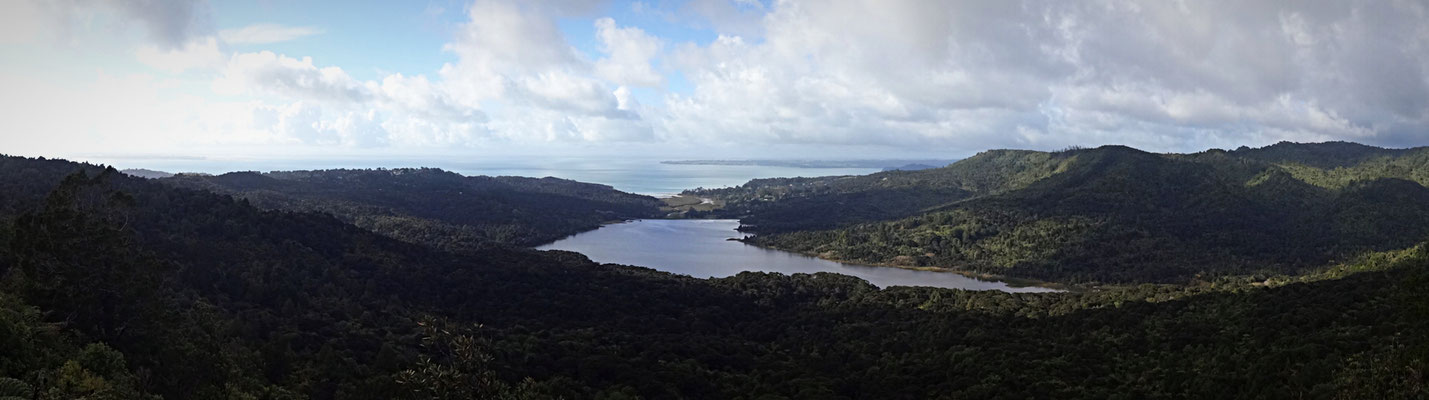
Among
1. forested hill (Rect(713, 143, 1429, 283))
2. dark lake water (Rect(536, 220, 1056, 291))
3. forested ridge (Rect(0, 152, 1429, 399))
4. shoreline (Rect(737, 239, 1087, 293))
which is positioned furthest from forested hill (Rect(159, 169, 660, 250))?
shoreline (Rect(737, 239, 1087, 293))

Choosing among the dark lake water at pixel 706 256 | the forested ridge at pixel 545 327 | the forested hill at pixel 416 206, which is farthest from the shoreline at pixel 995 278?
the forested hill at pixel 416 206

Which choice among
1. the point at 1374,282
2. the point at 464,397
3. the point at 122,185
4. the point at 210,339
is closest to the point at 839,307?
the point at 1374,282

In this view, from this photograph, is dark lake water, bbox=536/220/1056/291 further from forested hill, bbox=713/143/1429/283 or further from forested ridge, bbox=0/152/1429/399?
forested ridge, bbox=0/152/1429/399

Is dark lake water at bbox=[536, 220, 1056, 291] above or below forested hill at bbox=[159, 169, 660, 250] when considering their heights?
below

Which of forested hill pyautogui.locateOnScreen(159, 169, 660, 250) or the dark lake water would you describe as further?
forested hill pyautogui.locateOnScreen(159, 169, 660, 250)

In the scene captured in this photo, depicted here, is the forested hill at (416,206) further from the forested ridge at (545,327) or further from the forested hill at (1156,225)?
the forested ridge at (545,327)

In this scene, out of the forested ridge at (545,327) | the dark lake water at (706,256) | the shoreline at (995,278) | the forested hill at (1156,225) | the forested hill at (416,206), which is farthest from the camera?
the forested hill at (416,206)
